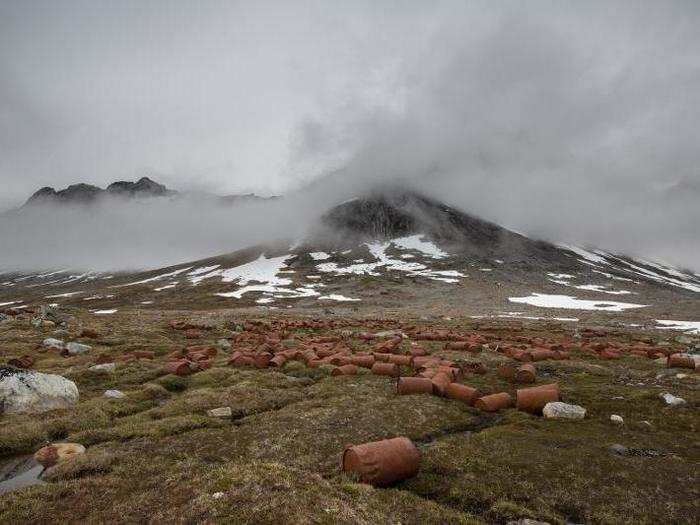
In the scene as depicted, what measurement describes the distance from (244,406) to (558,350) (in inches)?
879

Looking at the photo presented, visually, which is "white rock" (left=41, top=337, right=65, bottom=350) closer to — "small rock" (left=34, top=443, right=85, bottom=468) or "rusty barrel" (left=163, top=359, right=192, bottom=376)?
"rusty barrel" (left=163, top=359, right=192, bottom=376)

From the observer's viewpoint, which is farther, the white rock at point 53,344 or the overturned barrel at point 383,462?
the white rock at point 53,344

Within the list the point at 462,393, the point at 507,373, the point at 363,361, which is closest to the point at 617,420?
the point at 462,393

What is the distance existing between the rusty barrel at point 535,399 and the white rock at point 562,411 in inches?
12.1

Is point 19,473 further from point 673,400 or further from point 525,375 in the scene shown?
point 673,400

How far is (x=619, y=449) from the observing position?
12.2m

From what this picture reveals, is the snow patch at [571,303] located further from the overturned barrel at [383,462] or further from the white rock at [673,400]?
the overturned barrel at [383,462]

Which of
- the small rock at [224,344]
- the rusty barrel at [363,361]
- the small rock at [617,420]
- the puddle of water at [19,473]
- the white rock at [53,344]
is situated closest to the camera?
the puddle of water at [19,473]

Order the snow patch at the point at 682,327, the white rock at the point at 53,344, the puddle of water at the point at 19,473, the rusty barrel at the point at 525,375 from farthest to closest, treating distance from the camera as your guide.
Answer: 1. the snow patch at the point at 682,327
2. the white rock at the point at 53,344
3. the rusty barrel at the point at 525,375
4. the puddle of water at the point at 19,473

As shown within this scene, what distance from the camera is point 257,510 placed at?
7.96m

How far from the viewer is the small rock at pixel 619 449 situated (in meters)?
12.0

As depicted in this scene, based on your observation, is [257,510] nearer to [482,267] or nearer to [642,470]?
[642,470]

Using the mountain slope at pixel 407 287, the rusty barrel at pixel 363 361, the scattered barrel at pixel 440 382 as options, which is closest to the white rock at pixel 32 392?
the rusty barrel at pixel 363 361

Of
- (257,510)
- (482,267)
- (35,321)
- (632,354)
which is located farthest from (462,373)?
(482,267)
